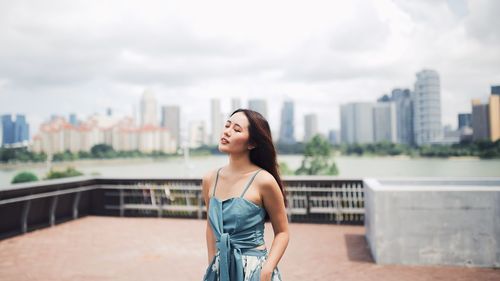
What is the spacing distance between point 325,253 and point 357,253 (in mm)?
469

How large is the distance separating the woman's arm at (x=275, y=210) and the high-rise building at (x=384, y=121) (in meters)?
65.7

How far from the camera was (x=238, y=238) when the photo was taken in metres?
1.60

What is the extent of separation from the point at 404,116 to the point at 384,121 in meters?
6.92

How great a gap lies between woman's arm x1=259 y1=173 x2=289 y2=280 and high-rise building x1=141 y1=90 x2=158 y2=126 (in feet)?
301

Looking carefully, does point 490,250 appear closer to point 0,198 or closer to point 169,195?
point 169,195

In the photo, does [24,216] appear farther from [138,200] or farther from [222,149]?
[222,149]

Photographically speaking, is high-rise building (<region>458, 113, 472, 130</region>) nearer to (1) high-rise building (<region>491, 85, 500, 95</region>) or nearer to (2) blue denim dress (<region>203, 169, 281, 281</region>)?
(1) high-rise building (<region>491, 85, 500, 95</region>)

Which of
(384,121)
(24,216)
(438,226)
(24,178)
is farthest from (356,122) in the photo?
(438,226)

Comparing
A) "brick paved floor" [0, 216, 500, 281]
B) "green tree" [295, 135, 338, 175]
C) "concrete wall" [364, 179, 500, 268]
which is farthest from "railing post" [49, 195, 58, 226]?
"green tree" [295, 135, 338, 175]

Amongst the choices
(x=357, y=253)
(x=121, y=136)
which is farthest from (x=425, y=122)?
(x=357, y=253)

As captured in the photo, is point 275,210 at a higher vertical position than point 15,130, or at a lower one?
lower

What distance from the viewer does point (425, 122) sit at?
56.7 metres

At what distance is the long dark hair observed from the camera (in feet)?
5.54

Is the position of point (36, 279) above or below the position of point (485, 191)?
below
